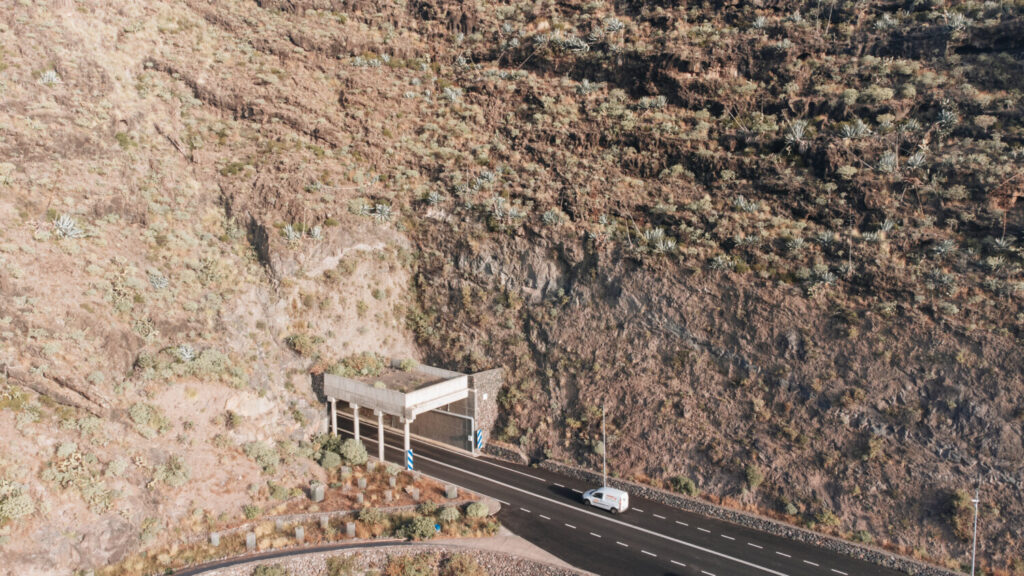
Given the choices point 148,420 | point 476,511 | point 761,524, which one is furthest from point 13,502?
point 761,524

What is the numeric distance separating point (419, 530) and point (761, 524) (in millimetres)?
14569

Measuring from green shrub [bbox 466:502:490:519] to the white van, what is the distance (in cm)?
505

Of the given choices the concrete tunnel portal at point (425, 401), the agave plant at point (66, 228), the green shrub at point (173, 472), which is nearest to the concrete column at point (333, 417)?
the concrete tunnel portal at point (425, 401)

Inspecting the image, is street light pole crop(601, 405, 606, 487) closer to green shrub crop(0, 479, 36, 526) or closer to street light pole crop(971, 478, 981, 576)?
street light pole crop(971, 478, 981, 576)

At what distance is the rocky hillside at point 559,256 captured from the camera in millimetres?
22891

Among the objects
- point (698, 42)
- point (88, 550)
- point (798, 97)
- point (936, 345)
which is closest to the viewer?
point (88, 550)

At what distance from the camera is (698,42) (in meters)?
40.7

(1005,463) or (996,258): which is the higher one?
(996,258)

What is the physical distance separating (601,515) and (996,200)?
24.0 meters

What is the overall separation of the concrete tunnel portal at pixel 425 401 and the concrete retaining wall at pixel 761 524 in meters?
4.72

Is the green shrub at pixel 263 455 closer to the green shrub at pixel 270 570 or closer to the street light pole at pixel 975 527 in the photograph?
the green shrub at pixel 270 570

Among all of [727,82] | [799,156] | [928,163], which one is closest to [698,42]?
[727,82]

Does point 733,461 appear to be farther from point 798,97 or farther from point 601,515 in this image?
point 798,97

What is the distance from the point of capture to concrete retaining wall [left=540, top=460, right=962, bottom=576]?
21094mm
